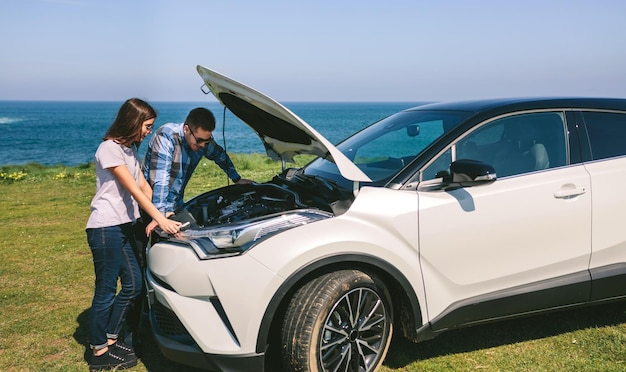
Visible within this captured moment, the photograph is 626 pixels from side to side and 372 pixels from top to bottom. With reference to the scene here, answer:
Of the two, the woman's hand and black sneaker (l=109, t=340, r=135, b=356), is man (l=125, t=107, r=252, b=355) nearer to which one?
black sneaker (l=109, t=340, r=135, b=356)

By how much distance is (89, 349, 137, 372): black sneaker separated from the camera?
396 cm

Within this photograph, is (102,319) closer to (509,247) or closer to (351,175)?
(351,175)

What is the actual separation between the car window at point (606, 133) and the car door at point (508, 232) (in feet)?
0.72

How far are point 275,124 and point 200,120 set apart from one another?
0.57 m

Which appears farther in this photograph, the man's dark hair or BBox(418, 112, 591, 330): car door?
the man's dark hair

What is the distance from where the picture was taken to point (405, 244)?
344 cm

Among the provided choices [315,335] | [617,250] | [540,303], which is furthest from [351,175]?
[617,250]

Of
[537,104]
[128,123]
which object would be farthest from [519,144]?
[128,123]

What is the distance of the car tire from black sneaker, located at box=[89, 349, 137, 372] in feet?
4.32

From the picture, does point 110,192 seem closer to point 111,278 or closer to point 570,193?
point 111,278

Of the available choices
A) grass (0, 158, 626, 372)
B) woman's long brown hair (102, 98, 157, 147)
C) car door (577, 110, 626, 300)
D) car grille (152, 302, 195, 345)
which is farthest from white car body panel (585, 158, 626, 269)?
Result: woman's long brown hair (102, 98, 157, 147)

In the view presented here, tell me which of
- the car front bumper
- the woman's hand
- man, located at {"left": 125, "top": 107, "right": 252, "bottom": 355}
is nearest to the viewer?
the car front bumper

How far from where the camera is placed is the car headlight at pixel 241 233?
328cm

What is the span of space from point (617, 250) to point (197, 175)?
11.8m
